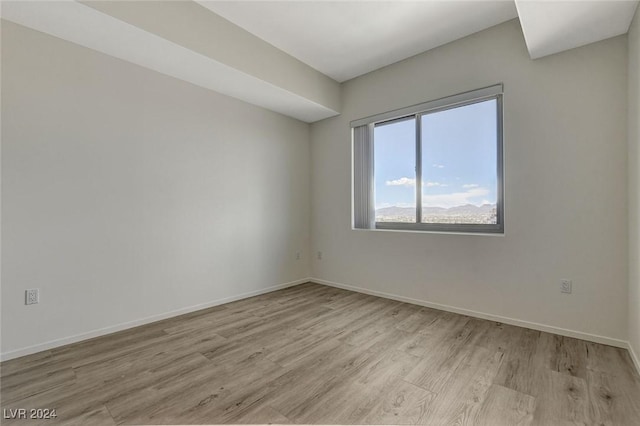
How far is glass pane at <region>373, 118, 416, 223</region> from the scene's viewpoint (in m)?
3.56

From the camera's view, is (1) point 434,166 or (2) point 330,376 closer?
(2) point 330,376

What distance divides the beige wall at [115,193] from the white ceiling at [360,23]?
100cm

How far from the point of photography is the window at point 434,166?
2.95 meters

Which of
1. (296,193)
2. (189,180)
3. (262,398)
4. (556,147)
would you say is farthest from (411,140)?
(262,398)

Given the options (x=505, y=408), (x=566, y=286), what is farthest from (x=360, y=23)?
(x=505, y=408)

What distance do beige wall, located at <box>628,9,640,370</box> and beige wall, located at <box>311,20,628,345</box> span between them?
0.11m

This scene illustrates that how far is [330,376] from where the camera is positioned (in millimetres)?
1872

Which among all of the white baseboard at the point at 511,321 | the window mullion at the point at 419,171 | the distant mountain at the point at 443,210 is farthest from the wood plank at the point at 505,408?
the window mullion at the point at 419,171

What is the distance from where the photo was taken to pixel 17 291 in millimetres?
2135

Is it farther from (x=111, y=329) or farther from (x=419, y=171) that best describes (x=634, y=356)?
(x=111, y=329)

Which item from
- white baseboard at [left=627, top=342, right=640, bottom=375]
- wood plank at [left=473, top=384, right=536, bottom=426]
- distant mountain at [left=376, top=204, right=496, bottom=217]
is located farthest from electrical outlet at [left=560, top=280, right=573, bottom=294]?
wood plank at [left=473, top=384, right=536, bottom=426]

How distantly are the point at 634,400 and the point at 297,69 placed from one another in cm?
394

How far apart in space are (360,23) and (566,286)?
308 cm

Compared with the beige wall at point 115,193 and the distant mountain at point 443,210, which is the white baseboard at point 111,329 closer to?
the beige wall at point 115,193
